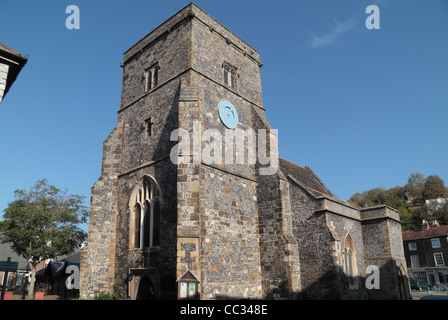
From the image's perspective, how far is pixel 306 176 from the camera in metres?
24.1

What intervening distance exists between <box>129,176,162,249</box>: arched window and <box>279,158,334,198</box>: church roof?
845 centimetres

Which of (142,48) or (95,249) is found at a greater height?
(142,48)

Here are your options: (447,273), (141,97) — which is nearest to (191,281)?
(141,97)

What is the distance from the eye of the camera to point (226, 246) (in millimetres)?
14922

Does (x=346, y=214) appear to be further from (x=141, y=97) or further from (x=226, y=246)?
(x=141, y=97)

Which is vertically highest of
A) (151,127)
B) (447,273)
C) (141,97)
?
(141,97)

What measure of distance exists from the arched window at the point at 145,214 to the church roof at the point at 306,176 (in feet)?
27.7

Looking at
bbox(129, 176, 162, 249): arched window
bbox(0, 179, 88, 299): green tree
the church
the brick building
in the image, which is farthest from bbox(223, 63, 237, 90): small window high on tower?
the brick building

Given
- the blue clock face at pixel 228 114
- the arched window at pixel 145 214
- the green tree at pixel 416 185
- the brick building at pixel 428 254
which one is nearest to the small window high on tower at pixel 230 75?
the blue clock face at pixel 228 114

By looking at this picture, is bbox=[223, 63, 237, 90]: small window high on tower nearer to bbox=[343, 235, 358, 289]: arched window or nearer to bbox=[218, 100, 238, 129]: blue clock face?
bbox=[218, 100, 238, 129]: blue clock face

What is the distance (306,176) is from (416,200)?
240ft

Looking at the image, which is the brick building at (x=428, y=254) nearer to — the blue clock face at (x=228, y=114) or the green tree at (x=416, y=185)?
the green tree at (x=416, y=185)

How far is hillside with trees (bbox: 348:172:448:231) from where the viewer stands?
202 feet
